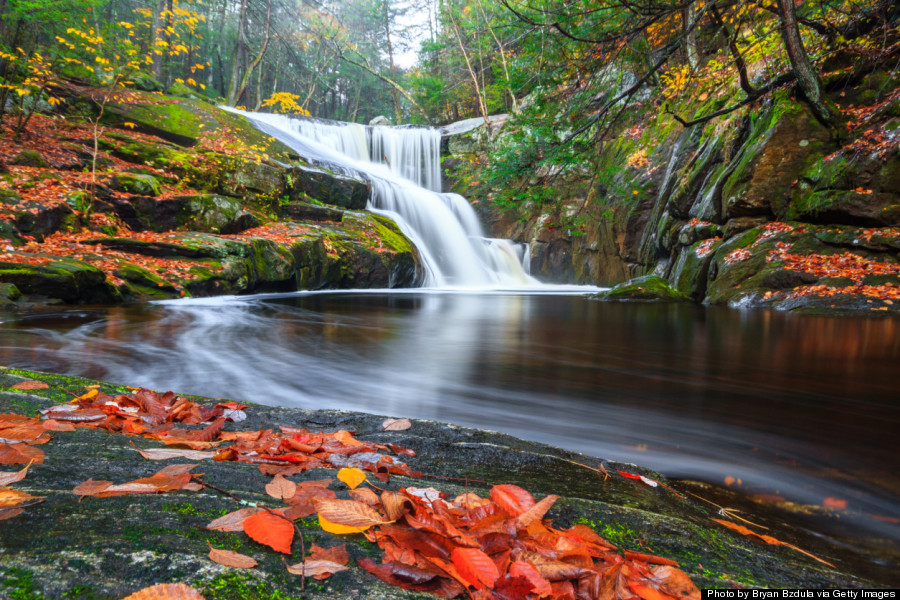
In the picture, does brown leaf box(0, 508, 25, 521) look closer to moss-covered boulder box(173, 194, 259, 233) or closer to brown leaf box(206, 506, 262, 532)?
brown leaf box(206, 506, 262, 532)

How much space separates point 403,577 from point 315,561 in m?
0.17

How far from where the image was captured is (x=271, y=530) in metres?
0.94

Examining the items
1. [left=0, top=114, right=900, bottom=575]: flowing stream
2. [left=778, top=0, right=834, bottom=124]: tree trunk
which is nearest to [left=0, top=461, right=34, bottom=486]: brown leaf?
[left=0, top=114, right=900, bottom=575]: flowing stream

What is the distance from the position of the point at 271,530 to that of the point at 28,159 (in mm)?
13631

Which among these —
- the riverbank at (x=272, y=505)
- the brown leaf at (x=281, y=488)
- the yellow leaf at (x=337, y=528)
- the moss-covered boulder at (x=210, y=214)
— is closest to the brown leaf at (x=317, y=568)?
the riverbank at (x=272, y=505)

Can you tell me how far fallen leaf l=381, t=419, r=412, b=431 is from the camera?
2330 millimetres

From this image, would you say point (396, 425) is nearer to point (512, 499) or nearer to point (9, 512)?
point (512, 499)

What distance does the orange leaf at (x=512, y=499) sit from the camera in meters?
1.28

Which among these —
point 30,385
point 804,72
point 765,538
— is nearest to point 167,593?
point 765,538

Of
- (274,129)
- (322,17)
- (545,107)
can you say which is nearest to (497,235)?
(274,129)

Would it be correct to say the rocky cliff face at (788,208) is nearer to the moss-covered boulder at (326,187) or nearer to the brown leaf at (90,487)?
the moss-covered boulder at (326,187)

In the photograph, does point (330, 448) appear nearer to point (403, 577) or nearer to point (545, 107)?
point (403, 577)

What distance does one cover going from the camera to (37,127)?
11961mm

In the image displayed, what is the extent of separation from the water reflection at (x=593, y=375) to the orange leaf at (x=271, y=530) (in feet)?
6.79
